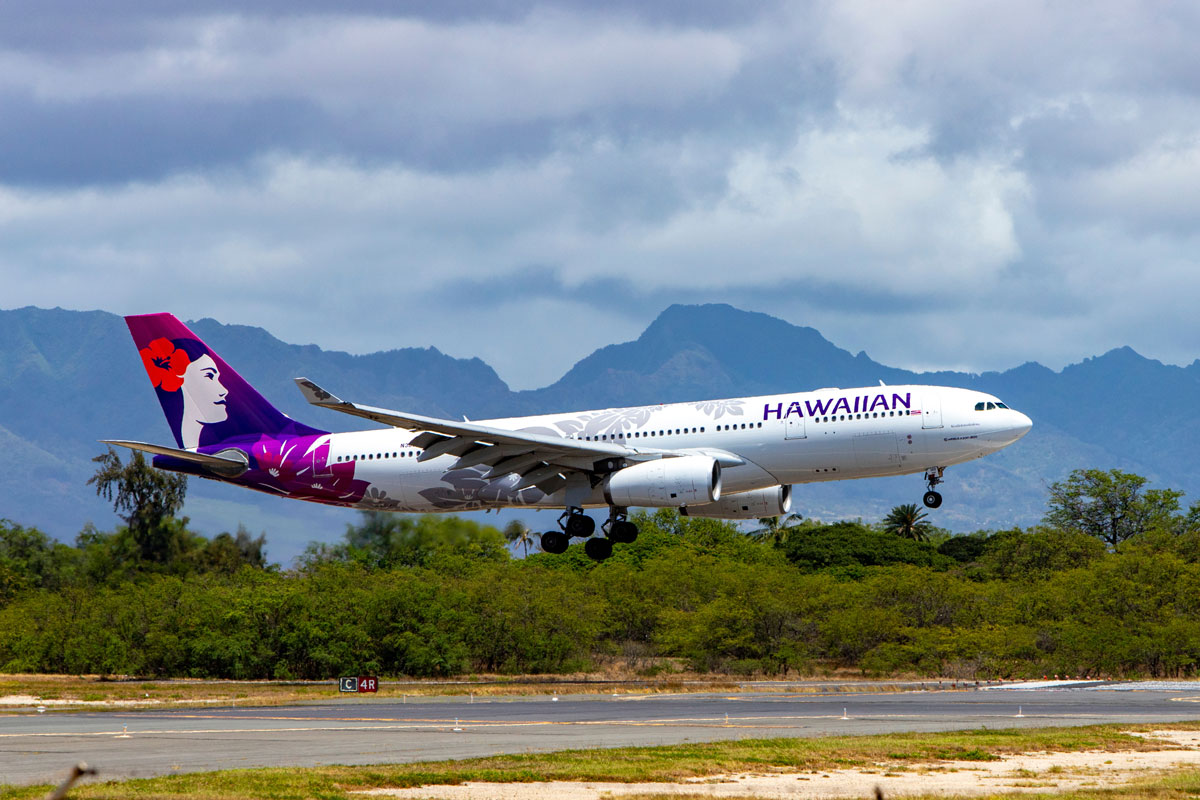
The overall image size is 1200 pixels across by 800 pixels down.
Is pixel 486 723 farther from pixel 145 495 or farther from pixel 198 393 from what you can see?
pixel 145 495

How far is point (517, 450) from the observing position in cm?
4491

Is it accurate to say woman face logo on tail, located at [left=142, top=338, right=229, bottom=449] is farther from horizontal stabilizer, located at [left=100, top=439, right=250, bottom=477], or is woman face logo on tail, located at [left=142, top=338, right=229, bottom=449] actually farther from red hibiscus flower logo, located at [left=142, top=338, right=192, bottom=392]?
horizontal stabilizer, located at [left=100, top=439, right=250, bottom=477]

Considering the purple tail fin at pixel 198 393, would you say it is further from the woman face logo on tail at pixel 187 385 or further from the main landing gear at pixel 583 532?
the main landing gear at pixel 583 532

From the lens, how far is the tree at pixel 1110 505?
12219cm

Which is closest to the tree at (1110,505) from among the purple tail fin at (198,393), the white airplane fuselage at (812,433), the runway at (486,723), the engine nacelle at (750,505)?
the runway at (486,723)

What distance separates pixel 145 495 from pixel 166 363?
233 feet

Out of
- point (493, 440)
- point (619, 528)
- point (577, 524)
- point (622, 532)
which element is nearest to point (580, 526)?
point (577, 524)

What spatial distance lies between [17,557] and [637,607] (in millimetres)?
74390

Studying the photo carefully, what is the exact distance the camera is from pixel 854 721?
3584cm

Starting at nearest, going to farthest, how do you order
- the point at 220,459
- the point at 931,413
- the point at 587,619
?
the point at 931,413 → the point at 220,459 → the point at 587,619

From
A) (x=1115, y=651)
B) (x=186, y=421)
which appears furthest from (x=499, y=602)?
(x=1115, y=651)

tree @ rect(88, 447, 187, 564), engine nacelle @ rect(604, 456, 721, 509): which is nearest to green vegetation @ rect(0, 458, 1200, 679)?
engine nacelle @ rect(604, 456, 721, 509)

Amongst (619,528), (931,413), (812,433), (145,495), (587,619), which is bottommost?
(587,619)

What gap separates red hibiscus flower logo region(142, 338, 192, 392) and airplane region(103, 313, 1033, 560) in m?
0.98
